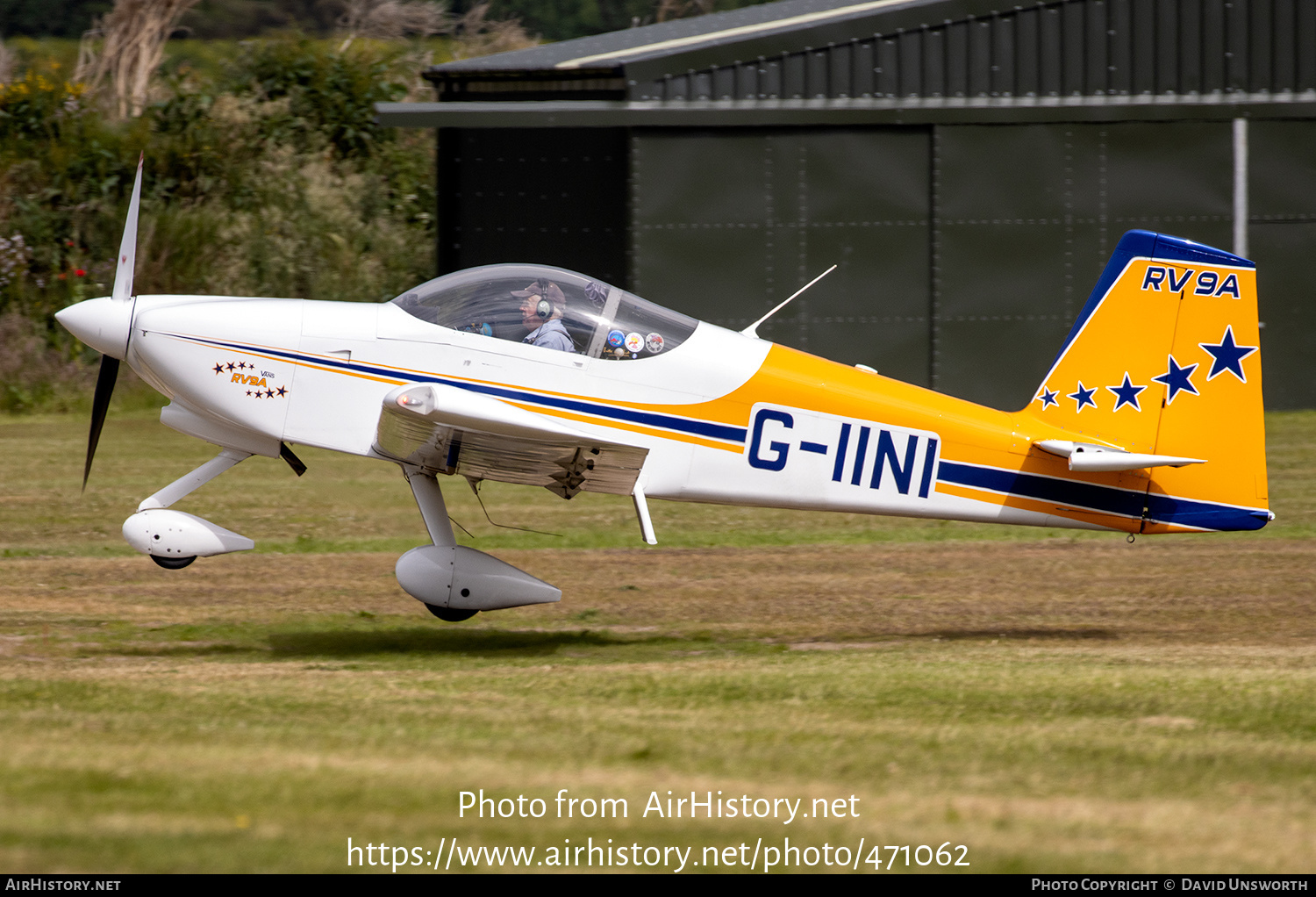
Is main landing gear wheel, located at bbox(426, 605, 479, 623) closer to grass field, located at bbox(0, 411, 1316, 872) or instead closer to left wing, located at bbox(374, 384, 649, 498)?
grass field, located at bbox(0, 411, 1316, 872)

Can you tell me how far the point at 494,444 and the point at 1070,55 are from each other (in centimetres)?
1230

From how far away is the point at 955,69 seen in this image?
17.6m

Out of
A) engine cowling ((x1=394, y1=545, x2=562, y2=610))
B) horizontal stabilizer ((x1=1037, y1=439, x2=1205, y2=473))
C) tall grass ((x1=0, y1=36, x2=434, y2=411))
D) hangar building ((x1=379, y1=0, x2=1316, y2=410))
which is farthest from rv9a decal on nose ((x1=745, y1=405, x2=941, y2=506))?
tall grass ((x1=0, y1=36, x2=434, y2=411))

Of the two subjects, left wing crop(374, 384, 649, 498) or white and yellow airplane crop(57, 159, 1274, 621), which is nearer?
left wing crop(374, 384, 649, 498)

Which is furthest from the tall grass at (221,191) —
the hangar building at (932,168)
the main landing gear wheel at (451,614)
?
the main landing gear wheel at (451,614)

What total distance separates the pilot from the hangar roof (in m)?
8.85

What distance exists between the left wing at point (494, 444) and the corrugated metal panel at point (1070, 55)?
963 cm

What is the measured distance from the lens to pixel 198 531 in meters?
8.22

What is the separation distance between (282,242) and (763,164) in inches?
297

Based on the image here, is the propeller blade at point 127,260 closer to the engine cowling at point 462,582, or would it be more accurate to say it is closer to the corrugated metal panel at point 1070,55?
the engine cowling at point 462,582

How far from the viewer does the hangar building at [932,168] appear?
17.4 meters

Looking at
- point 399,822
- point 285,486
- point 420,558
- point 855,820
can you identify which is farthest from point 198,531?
point 285,486

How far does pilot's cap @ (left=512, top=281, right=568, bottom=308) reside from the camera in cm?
825

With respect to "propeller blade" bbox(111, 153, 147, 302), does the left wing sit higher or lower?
lower
